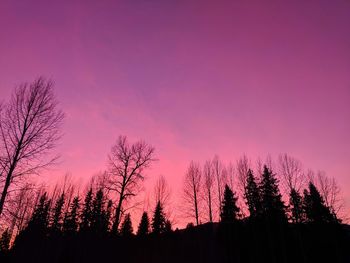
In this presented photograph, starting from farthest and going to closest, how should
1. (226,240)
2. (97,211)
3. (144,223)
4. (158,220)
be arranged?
(97,211)
(144,223)
(158,220)
(226,240)

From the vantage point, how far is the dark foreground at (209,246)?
6.09 m

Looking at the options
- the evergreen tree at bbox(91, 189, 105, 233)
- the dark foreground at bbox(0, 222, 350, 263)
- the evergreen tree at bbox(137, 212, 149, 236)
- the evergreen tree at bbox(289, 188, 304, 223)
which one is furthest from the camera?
the evergreen tree at bbox(91, 189, 105, 233)

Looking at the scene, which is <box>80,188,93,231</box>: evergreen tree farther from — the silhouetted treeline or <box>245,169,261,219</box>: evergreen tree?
<box>245,169,261,219</box>: evergreen tree

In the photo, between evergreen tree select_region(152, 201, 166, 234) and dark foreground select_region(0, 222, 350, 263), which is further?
evergreen tree select_region(152, 201, 166, 234)

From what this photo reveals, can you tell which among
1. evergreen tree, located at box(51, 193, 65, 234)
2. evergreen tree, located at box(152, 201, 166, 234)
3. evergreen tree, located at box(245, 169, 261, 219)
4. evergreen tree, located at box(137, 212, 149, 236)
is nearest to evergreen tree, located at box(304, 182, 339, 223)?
evergreen tree, located at box(245, 169, 261, 219)

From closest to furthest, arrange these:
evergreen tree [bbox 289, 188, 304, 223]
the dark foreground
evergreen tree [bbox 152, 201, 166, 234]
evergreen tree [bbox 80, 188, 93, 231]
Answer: the dark foreground < evergreen tree [bbox 289, 188, 304, 223] < evergreen tree [bbox 152, 201, 166, 234] < evergreen tree [bbox 80, 188, 93, 231]

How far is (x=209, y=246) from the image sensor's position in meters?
8.38

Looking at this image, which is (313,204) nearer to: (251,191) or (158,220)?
(251,191)

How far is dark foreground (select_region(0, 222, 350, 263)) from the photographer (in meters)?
6.09

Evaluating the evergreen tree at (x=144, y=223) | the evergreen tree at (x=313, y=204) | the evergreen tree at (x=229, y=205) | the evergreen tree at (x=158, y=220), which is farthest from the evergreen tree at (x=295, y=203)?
the evergreen tree at (x=144, y=223)

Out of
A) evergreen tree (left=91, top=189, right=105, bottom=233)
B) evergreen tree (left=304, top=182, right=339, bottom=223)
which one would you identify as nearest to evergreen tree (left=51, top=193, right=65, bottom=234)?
evergreen tree (left=91, top=189, right=105, bottom=233)

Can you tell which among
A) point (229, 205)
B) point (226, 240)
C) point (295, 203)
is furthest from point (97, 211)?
point (226, 240)

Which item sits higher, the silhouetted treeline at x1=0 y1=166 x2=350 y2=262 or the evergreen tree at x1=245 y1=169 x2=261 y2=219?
the evergreen tree at x1=245 y1=169 x2=261 y2=219

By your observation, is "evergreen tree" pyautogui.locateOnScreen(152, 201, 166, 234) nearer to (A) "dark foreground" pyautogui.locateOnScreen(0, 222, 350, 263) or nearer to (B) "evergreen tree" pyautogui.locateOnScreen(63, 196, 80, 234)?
(B) "evergreen tree" pyautogui.locateOnScreen(63, 196, 80, 234)
